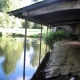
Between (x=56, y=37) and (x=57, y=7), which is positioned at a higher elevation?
(x=57, y=7)

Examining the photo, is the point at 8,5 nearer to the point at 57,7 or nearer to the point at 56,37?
the point at 56,37

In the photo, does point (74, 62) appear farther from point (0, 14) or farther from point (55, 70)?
point (0, 14)

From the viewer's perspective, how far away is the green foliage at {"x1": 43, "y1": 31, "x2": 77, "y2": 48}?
59.7 ft

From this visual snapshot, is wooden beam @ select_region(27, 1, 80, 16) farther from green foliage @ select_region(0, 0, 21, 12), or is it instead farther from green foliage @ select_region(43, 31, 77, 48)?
green foliage @ select_region(0, 0, 21, 12)

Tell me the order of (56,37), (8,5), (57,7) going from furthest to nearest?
(8,5), (56,37), (57,7)

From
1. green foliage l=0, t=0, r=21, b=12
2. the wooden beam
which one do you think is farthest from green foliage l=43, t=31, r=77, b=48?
green foliage l=0, t=0, r=21, b=12

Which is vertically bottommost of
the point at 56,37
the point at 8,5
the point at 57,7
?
the point at 56,37

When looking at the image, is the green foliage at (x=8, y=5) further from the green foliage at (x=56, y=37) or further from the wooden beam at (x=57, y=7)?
the wooden beam at (x=57, y=7)

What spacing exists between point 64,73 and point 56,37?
13364mm

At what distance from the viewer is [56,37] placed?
19.5 metres

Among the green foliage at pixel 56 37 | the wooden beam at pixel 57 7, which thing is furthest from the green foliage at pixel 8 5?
the wooden beam at pixel 57 7

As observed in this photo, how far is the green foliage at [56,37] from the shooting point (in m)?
18.2

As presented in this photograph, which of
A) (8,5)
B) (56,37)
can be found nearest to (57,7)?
(56,37)

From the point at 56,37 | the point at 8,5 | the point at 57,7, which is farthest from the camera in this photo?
the point at 8,5
